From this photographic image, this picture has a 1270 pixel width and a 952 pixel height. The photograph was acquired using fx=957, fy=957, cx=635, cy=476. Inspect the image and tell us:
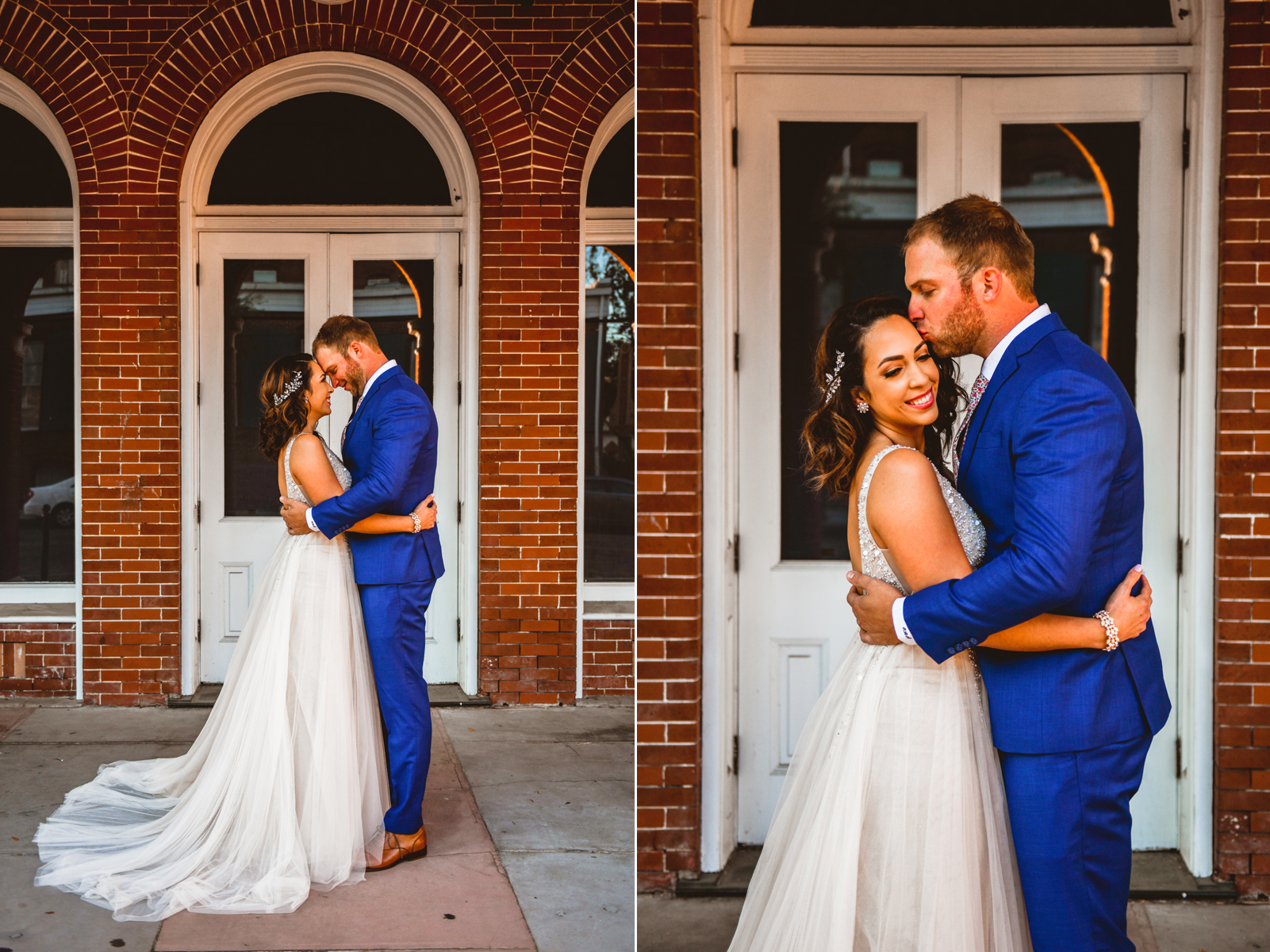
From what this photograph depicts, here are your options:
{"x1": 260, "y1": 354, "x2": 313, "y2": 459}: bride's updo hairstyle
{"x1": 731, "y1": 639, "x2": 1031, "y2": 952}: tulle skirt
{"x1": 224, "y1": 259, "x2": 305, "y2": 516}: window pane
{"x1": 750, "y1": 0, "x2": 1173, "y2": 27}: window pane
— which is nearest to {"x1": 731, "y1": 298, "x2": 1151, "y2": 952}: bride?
{"x1": 731, "y1": 639, "x2": 1031, "y2": 952}: tulle skirt

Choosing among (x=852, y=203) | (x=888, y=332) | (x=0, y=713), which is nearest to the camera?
(x=888, y=332)

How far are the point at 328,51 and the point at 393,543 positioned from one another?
2948mm

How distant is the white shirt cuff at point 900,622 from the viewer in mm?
1820

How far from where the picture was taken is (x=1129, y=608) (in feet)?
5.81

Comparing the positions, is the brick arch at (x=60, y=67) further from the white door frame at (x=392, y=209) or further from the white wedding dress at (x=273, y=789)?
the white wedding dress at (x=273, y=789)

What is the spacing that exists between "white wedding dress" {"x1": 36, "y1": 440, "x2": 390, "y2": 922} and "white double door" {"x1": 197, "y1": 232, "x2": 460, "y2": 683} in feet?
3.14

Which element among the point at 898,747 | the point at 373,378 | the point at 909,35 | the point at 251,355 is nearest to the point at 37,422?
the point at 251,355

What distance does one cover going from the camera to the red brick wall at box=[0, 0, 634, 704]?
14.8 ft

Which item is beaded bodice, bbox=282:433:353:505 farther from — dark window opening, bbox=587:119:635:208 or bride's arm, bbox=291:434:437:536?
dark window opening, bbox=587:119:635:208

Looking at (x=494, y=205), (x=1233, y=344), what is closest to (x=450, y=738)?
(x=494, y=205)

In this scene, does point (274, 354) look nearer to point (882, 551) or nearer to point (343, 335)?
point (343, 335)

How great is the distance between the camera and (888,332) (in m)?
1.99

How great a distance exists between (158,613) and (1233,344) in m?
4.55

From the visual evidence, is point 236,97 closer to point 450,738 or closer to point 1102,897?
point 450,738
